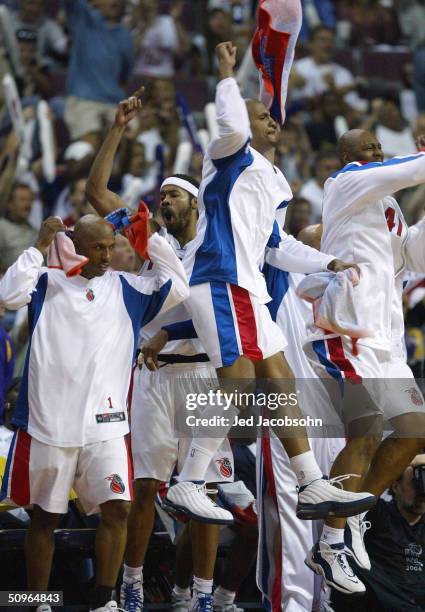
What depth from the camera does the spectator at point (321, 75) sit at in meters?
14.1

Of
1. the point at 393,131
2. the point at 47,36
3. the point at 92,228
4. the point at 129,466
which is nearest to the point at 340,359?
the point at 129,466

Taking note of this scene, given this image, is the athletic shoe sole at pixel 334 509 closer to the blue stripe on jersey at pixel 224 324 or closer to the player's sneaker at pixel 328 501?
the player's sneaker at pixel 328 501

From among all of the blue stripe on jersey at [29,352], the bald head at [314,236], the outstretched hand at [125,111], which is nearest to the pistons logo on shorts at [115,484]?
the blue stripe on jersey at [29,352]

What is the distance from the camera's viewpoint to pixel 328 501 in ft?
19.1

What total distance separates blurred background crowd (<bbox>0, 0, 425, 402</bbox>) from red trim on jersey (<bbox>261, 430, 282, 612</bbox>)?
2336 mm

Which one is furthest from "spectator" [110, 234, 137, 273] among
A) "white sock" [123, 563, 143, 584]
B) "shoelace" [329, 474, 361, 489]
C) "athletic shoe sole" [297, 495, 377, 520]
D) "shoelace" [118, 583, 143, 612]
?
"athletic shoe sole" [297, 495, 377, 520]

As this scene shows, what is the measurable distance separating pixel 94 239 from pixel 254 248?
0.83 metres

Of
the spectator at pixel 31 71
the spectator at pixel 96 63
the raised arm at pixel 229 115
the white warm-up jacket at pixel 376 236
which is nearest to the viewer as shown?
the raised arm at pixel 229 115

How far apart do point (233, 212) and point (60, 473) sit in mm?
1583

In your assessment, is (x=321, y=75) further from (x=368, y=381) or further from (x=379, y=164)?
(x=368, y=381)

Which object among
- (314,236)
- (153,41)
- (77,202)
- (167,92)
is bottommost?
(314,236)

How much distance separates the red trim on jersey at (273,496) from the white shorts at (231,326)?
1.05 meters

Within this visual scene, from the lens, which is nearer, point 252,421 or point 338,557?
point 338,557

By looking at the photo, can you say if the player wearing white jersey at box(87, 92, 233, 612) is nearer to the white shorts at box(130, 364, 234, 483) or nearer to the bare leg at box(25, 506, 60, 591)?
the white shorts at box(130, 364, 234, 483)
